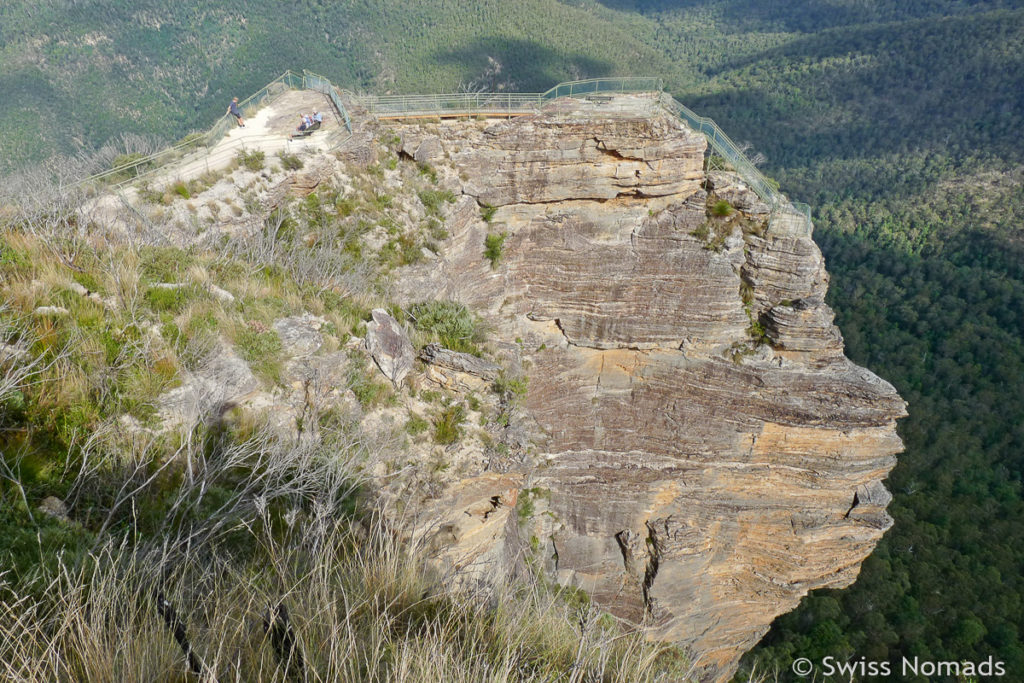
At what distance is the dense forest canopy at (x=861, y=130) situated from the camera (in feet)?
76.1

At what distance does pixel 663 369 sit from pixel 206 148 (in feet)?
43.7

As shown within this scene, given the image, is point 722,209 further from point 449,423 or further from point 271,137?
point 271,137

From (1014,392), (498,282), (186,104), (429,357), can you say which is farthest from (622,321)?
(186,104)

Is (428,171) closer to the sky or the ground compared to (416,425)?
closer to the sky

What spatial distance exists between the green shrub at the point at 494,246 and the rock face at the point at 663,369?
0.74ft

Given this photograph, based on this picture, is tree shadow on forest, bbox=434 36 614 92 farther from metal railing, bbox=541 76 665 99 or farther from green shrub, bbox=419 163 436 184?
green shrub, bbox=419 163 436 184

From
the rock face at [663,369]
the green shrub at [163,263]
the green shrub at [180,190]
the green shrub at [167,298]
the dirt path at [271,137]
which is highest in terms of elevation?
the dirt path at [271,137]

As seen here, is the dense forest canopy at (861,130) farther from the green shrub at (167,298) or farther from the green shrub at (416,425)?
the green shrub at (167,298)

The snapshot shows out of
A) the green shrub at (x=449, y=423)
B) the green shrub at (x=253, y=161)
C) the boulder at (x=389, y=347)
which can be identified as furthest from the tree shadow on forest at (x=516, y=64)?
the green shrub at (x=449, y=423)

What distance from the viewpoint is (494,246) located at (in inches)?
592

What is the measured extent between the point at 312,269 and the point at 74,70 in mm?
64358

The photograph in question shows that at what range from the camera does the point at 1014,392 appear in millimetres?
31078

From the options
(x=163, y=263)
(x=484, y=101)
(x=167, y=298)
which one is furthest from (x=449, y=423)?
(x=484, y=101)

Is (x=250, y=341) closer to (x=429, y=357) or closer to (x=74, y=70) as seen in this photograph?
(x=429, y=357)
